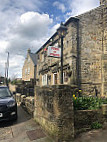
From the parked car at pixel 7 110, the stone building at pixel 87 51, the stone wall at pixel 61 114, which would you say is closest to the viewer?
the stone wall at pixel 61 114

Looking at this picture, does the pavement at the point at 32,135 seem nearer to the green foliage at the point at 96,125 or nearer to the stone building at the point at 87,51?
the green foliage at the point at 96,125

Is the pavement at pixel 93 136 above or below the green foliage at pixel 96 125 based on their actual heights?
below

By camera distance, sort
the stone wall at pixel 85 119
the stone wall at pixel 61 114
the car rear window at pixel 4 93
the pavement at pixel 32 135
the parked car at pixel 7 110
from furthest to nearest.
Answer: the car rear window at pixel 4 93 < the parked car at pixel 7 110 < the stone wall at pixel 85 119 < the pavement at pixel 32 135 < the stone wall at pixel 61 114

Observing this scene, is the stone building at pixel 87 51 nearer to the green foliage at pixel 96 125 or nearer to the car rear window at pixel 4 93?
the green foliage at pixel 96 125

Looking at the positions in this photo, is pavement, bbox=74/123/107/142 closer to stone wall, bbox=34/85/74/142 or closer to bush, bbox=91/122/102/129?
bush, bbox=91/122/102/129

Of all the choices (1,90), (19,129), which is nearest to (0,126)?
(19,129)

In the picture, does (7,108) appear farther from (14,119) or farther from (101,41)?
(101,41)

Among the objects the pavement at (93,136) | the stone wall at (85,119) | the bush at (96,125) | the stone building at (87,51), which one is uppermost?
the stone building at (87,51)

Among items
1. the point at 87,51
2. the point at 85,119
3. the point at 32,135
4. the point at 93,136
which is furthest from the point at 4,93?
the point at 87,51

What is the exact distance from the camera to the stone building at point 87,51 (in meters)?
8.28

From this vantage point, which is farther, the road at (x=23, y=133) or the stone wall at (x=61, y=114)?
the road at (x=23, y=133)

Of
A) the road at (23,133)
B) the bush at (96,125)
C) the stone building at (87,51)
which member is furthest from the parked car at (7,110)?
the stone building at (87,51)

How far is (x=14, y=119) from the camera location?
4855 millimetres

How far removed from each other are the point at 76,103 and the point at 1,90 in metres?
4.02
